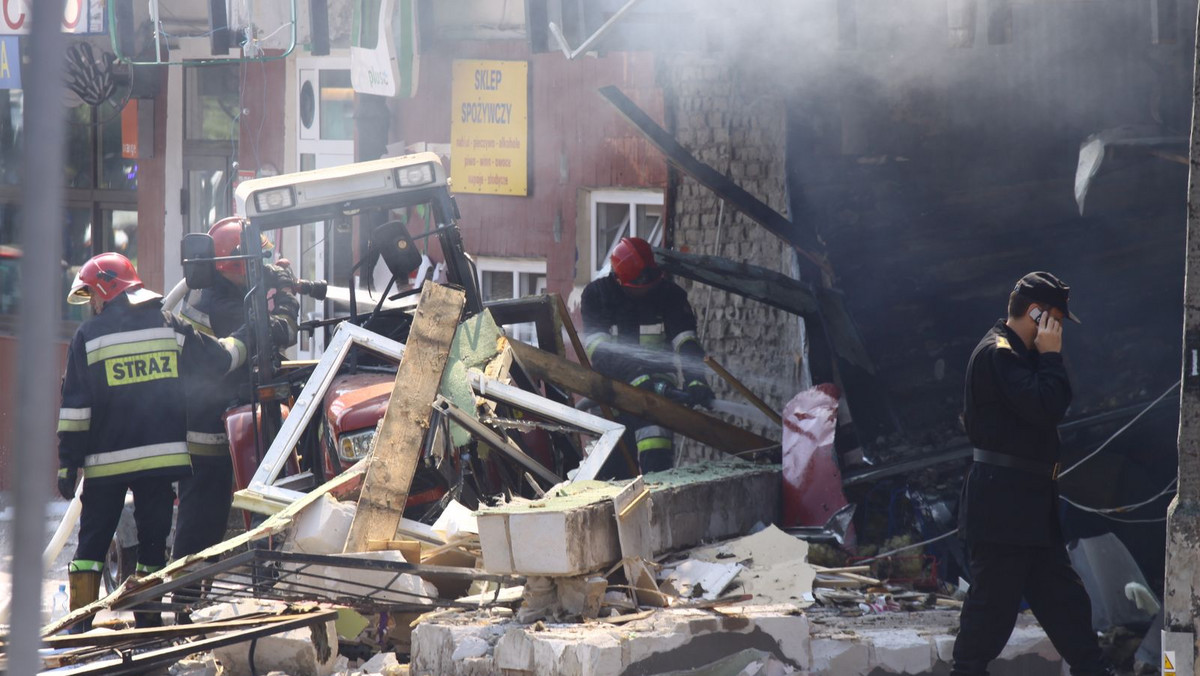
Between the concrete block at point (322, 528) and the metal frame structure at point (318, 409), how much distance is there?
47cm

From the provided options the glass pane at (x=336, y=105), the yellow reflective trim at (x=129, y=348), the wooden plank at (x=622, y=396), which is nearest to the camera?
the yellow reflective trim at (x=129, y=348)

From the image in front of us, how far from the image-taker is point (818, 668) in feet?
18.2

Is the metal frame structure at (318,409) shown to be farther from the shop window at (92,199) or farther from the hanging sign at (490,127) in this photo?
the shop window at (92,199)

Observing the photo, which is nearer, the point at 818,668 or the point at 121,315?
the point at 818,668

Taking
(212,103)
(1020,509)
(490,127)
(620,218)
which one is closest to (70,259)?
(212,103)

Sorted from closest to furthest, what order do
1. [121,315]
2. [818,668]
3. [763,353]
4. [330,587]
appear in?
[818,668] < [330,587] < [121,315] < [763,353]

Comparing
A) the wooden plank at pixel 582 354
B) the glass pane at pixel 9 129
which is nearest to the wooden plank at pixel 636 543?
the wooden plank at pixel 582 354

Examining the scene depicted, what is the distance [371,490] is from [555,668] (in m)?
1.72

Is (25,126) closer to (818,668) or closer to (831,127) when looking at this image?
(818,668)

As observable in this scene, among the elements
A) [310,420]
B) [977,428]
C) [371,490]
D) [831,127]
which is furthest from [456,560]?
[831,127]

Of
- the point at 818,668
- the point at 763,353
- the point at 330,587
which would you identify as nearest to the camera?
the point at 818,668

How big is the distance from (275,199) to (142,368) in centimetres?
115

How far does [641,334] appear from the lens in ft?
29.8

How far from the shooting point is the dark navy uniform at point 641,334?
8.93 metres
